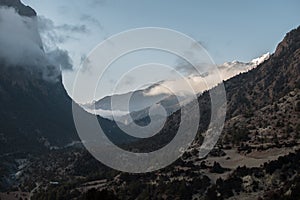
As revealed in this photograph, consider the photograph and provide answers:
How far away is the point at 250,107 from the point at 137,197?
10557cm

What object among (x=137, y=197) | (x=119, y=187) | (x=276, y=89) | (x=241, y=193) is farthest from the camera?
(x=276, y=89)

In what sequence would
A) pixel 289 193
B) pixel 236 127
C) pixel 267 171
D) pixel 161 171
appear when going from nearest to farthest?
pixel 289 193 → pixel 267 171 → pixel 161 171 → pixel 236 127

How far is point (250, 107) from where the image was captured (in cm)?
19575

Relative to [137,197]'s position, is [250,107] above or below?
above

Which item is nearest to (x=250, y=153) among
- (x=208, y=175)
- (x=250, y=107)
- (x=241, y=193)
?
(x=208, y=175)

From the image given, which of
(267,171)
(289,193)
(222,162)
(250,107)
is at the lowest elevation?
(289,193)

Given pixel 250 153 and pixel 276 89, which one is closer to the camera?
pixel 250 153

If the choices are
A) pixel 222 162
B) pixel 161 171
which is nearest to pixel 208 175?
pixel 222 162

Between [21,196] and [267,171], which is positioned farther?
[21,196]

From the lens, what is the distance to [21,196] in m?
154

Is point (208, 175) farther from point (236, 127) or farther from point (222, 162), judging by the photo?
point (236, 127)

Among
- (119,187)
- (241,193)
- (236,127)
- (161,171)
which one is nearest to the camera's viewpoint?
(241,193)

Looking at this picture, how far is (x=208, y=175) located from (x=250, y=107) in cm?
9551

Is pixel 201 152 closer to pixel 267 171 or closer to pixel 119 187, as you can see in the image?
pixel 119 187
